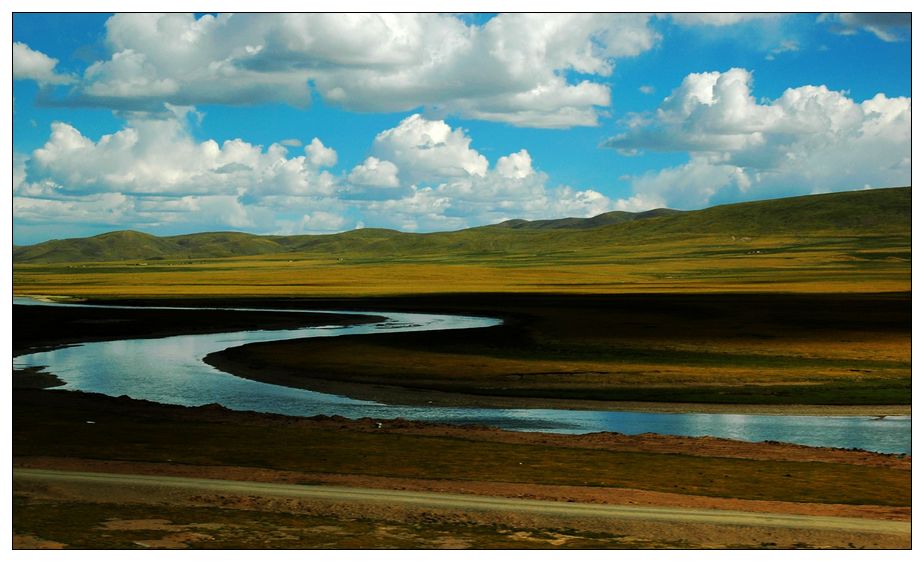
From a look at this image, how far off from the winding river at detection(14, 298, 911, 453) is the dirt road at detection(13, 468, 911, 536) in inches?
445

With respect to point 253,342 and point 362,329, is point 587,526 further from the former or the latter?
point 362,329

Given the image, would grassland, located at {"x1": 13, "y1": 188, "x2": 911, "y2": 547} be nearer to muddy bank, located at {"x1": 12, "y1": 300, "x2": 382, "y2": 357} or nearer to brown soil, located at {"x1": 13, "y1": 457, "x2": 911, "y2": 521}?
brown soil, located at {"x1": 13, "y1": 457, "x2": 911, "y2": 521}

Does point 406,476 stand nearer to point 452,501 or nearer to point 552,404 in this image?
point 452,501

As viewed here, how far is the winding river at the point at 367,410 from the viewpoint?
112ft

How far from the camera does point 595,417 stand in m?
37.9

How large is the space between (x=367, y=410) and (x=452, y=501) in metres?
17.6

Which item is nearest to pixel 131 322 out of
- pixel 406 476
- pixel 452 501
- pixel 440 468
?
pixel 440 468

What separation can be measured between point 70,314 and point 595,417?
6663cm

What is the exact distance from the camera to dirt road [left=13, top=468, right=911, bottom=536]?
800 inches

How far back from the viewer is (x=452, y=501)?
22.2 meters

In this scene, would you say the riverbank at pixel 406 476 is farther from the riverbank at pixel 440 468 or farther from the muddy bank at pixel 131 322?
the muddy bank at pixel 131 322

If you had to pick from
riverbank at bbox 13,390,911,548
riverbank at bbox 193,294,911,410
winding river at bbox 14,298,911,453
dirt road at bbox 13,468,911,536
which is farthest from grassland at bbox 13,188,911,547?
winding river at bbox 14,298,911,453

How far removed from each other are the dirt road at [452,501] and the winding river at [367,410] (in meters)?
11.3
